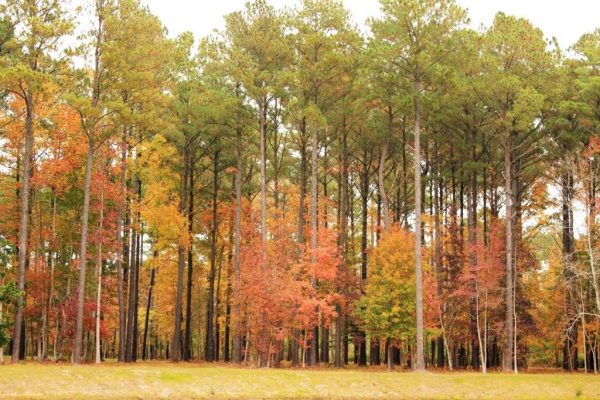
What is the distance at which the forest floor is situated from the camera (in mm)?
16516

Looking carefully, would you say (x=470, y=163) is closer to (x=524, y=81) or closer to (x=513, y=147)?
(x=513, y=147)

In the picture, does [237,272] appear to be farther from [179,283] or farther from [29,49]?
[29,49]

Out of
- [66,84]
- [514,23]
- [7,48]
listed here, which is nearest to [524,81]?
[514,23]

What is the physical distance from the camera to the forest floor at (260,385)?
16.5 m

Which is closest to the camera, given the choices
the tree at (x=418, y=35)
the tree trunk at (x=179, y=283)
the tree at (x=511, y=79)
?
the tree at (x=418, y=35)

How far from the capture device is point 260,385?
19375 mm

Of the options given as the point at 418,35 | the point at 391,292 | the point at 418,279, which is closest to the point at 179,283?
the point at 391,292

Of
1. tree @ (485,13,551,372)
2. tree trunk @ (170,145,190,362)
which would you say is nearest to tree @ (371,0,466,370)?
tree @ (485,13,551,372)

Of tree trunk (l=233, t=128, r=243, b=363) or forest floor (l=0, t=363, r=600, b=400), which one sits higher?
tree trunk (l=233, t=128, r=243, b=363)

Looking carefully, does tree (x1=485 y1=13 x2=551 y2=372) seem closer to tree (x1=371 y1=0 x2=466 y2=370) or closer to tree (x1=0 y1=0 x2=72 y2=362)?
tree (x1=371 y1=0 x2=466 y2=370)

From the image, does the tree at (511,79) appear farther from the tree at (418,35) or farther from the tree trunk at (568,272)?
the tree trunk at (568,272)

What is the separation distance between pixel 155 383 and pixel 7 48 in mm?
13252

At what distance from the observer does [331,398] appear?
18.6 meters

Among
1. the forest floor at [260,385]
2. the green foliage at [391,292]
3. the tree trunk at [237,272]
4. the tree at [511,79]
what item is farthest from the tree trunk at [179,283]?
the tree at [511,79]
